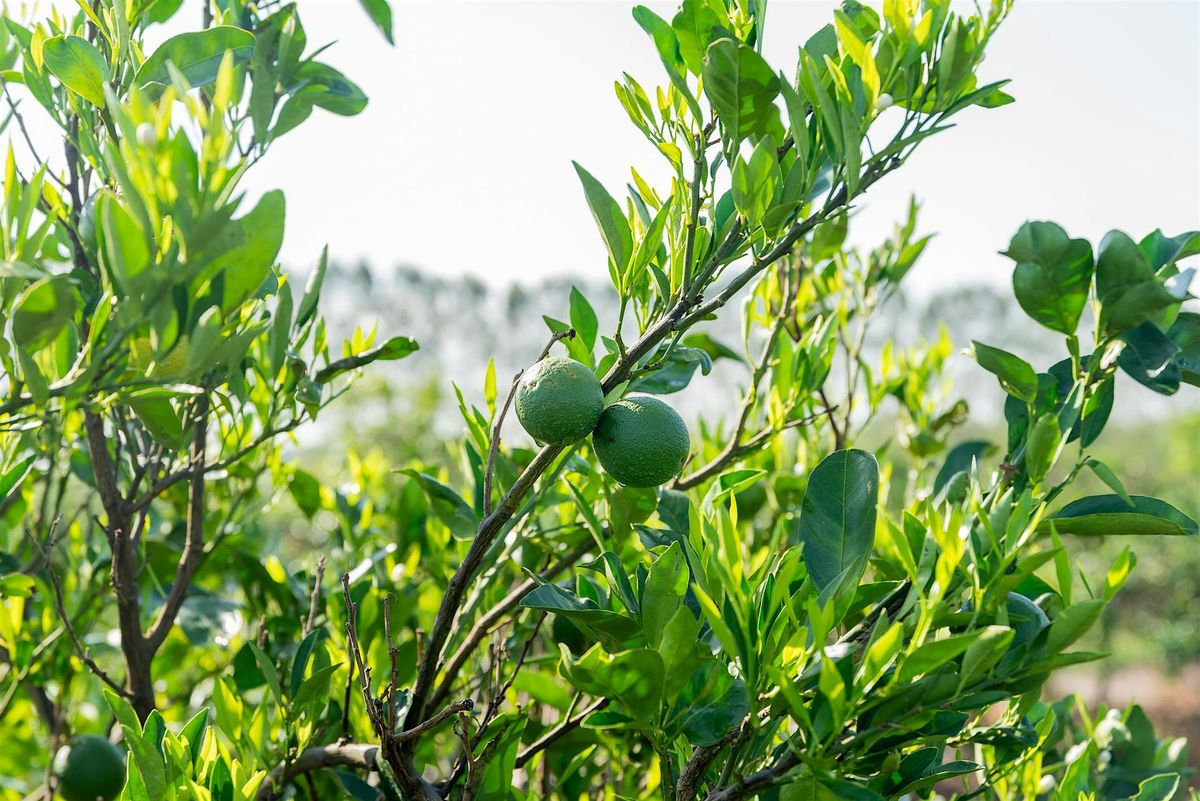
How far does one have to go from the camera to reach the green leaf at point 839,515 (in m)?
0.66

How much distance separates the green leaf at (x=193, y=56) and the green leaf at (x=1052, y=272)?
642 millimetres

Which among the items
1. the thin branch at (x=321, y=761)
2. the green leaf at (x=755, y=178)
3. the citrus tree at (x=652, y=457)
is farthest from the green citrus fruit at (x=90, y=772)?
the green leaf at (x=755, y=178)

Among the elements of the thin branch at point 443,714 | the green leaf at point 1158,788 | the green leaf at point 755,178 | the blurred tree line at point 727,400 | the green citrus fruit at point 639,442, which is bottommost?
the blurred tree line at point 727,400

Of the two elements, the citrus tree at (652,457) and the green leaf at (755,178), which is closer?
the citrus tree at (652,457)

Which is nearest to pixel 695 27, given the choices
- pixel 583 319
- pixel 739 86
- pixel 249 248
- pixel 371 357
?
pixel 739 86

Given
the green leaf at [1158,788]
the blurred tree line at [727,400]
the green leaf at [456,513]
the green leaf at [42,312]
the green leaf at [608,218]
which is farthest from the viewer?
the blurred tree line at [727,400]

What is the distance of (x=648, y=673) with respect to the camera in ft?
1.94

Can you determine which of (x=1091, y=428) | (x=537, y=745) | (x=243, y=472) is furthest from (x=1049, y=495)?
(x=243, y=472)

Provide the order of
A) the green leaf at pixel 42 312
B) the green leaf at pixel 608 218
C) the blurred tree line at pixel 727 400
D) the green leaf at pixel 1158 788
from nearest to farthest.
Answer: the green leaf at pixel 42 312 < the green leaf at pixel 608 218 < the green leaf at pixel 1158 788 < the blurred tree line at pixel 727 400

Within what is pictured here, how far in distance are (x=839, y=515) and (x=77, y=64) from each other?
27.4 inches

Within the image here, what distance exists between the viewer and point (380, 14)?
96cm

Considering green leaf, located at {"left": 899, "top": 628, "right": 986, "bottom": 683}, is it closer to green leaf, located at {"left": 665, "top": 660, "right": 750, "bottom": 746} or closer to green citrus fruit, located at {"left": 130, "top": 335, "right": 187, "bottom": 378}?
green leaf, located at {"left": 665, "top": 660, "right": 750, "bottom": 746}

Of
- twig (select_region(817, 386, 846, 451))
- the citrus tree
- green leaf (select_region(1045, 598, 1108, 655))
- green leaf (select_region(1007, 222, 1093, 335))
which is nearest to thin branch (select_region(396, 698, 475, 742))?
the citrus tree

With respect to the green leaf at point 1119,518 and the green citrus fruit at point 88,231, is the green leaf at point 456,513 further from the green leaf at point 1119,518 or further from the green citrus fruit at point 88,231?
the green leaf at point 1119,518
